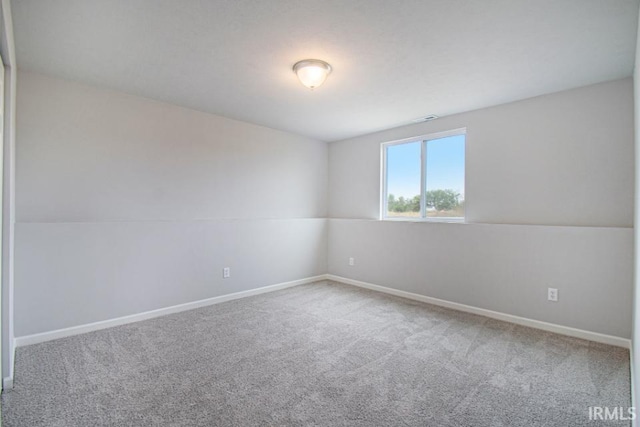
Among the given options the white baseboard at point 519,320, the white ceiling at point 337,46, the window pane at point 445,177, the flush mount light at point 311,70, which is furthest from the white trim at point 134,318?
the flush mount light at point 311,70

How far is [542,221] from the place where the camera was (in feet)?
10.6

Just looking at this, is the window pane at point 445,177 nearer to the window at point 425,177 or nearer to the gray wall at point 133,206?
the window at point 425,177

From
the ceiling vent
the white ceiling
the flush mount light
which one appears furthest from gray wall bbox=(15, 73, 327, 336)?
the ceiling vent

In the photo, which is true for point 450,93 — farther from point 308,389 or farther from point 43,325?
point 43,325

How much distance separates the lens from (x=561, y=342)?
282 centimetres

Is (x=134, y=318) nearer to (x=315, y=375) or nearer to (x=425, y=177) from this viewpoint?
(x=315, y=375)

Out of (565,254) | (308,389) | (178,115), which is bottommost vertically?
(308,389)

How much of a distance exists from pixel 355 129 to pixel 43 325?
4.25m

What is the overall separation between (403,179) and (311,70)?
8.24ft

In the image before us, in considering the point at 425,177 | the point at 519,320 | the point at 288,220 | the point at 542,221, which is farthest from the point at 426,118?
the point at 519,320

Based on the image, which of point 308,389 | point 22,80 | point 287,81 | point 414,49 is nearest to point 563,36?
point 414,49

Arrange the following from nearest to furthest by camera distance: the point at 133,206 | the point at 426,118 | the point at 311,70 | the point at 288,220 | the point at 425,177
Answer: the point at 311,70 < the point at 133,206 < the point at 426,118 < the point at 425,177 < the point at 288,220

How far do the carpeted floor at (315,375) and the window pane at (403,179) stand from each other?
5.64 feet

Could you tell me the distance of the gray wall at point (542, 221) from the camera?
9.21 ft
